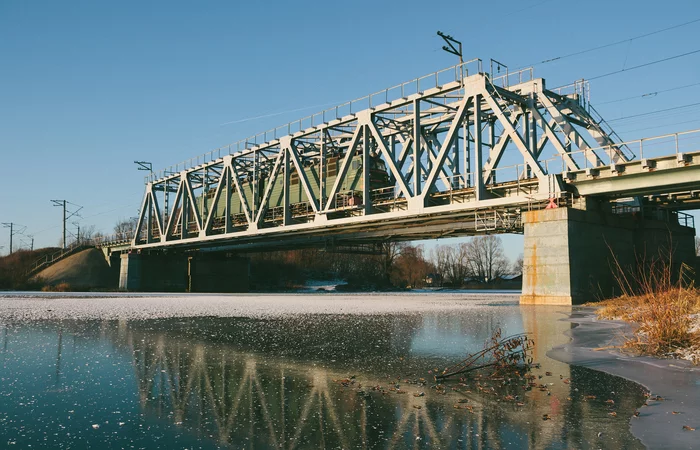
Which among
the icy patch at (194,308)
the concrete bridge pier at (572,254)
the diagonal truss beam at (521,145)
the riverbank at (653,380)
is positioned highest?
the diagonal truss beam at (521,145)

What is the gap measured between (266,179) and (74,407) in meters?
50.9

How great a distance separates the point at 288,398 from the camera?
6.15 meters

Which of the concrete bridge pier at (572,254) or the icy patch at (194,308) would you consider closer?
the icy patch at (194,308)

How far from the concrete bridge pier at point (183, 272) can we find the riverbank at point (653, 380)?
199 ft

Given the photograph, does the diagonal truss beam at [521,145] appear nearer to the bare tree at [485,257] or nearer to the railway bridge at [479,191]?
the railway bridge at [479,191]

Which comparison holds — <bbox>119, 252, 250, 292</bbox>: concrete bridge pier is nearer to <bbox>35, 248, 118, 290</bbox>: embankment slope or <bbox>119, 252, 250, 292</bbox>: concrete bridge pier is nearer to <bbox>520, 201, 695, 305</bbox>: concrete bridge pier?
<bbox>35, 248, 118, 290</bbox>: embankment slope

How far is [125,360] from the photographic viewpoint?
8781 millimetres

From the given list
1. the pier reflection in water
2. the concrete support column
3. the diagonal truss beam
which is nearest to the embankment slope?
the concrete support column

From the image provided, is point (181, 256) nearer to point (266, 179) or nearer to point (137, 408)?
point (266, 179)

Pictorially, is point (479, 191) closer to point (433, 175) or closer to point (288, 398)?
point (433, 175)

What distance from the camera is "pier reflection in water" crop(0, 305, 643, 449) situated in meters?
4.68

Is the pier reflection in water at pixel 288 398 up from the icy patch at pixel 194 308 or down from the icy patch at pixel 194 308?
up

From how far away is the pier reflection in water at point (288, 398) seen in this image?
4.68 metres

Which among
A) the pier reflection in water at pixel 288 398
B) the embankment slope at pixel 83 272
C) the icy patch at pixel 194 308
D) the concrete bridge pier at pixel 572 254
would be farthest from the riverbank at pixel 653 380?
the embankment slope at pixel 83 272
